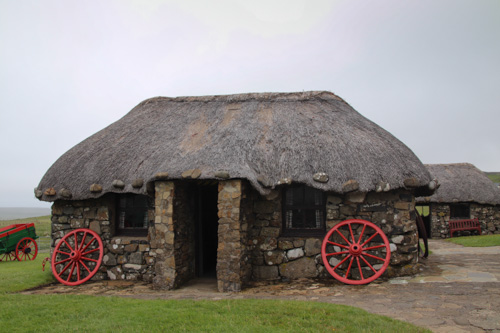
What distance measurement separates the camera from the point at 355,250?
8.19 metres

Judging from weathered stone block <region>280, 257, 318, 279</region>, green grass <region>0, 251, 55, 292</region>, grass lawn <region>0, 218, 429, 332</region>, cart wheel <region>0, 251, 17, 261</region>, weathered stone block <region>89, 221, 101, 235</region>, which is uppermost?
weathered stone block <region>89, 221, 101, 235</region>

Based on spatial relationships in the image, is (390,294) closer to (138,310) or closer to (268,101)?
(138,310)

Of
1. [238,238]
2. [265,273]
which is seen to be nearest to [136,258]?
[238,238]

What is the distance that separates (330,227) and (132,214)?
5.00m

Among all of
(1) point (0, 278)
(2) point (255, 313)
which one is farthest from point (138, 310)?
(1) point (0, 278)

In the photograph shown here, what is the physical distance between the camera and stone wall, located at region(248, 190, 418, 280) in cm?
859

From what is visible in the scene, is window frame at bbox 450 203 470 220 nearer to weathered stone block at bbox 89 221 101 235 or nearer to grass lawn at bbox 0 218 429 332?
grass lawn at bbox 0 218 429 332

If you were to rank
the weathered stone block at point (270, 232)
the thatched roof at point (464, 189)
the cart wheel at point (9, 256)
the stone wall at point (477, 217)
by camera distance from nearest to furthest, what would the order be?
the weathered stone block at point (270, 232)
the cart wheel at point (9, 256)
the thatched roof at point (464, 189)
the stone wall at point (477, 217)

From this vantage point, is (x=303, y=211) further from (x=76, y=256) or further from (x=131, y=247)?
(x=76, y=256)

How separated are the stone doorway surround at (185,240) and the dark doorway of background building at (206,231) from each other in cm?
95

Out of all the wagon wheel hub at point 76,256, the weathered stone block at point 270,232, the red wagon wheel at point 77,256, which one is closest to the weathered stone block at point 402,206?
the weathered stone block at point 270,232

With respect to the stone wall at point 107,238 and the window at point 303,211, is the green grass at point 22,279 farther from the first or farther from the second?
the window at point 303,211

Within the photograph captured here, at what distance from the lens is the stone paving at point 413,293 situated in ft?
18.0

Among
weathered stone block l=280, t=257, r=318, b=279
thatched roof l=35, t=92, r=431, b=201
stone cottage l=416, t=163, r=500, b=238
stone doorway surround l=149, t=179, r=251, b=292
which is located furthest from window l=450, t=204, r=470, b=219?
stone doorway surround l=149, t=179, r=251, b=292
